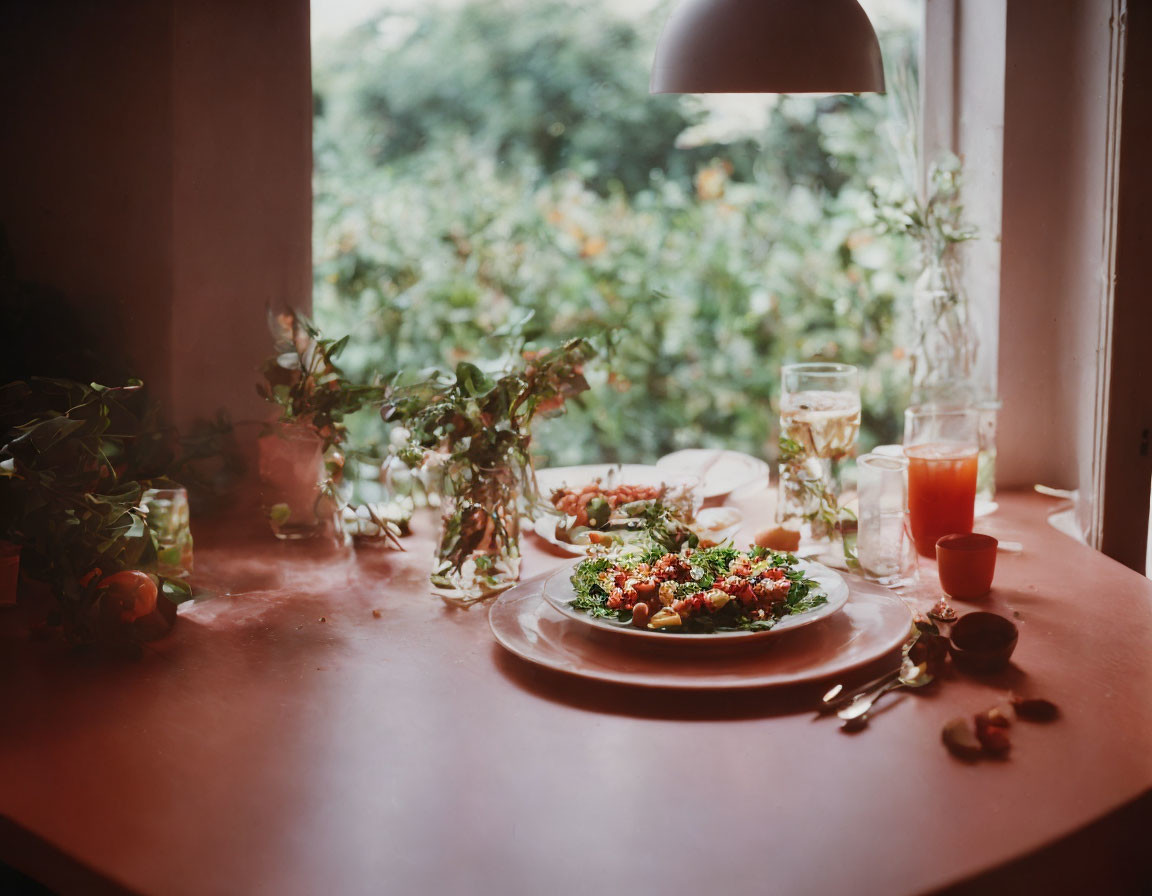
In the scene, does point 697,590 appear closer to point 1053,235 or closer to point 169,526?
point 169,526

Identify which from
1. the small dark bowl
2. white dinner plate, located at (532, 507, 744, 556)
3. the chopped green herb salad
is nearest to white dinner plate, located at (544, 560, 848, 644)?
the chopped green herb salad

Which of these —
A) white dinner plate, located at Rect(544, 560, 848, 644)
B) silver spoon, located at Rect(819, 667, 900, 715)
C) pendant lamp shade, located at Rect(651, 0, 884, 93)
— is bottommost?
silver spoon, located at Rect(819, 667, 900, 715)

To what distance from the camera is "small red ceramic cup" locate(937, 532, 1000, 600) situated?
1403 mm

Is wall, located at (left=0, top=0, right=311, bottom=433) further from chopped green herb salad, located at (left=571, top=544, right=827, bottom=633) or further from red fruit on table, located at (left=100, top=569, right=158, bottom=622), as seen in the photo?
chopped green herb salad, located at (left=571, top=544, right=827, bottom=633)

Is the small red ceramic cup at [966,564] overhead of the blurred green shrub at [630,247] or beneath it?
beneath

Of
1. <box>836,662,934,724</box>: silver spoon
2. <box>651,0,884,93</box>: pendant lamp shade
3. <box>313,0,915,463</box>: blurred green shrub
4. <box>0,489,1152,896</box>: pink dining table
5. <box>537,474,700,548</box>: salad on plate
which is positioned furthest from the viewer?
<box>313,0,915,463</box>: blurred green shrub

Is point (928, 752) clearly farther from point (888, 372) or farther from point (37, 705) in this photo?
point (888, 372)

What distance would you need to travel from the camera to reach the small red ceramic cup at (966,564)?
55.2 inches

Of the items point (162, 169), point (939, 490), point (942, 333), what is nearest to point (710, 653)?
point (939, 490)

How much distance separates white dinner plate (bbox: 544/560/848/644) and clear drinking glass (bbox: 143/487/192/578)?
1.61ft

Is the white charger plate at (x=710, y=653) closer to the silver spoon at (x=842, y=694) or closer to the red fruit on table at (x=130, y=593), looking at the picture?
the silver spoon at (x=842, y=694)

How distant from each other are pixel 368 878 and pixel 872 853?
1.19 ft

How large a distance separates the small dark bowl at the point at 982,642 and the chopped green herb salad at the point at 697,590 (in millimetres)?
148

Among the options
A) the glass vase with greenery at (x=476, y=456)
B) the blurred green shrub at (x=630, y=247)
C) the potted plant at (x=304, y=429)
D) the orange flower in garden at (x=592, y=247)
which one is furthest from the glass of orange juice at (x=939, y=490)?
the orange flower in garden at (x=592, y=247)
